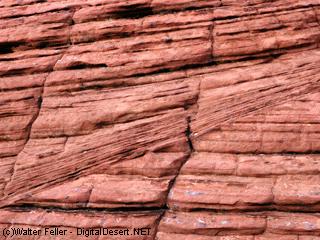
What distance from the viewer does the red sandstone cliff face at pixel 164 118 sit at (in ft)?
32.2

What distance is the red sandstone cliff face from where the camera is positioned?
32.2ft

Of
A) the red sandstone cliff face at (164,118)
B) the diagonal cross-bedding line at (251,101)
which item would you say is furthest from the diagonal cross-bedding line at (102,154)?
the diagonal cross-bedding line at (251,101)

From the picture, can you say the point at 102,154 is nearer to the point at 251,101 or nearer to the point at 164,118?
the point at 164,118

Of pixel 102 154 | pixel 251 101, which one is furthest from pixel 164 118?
pixel 251 101

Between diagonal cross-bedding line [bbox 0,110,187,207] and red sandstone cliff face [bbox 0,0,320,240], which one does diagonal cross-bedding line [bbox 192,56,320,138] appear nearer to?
red sandstone cliff face [bbox 0,0,320,240]

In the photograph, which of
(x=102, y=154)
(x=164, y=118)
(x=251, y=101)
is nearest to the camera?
(x=251, y=101)

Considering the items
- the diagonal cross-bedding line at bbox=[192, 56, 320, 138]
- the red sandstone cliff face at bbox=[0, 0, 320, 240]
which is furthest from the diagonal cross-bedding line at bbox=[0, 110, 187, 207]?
the diagonal cross-bedding line at bbox=[192, 56, 320, 138]

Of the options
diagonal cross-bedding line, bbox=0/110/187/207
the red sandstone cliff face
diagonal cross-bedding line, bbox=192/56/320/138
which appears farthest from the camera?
diagonal cross-bedding line, bbox=0/110/187/207

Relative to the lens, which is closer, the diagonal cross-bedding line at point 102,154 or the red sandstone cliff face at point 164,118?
the red sandstone cliff face at point 164,118

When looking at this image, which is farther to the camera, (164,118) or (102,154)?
(164,118)

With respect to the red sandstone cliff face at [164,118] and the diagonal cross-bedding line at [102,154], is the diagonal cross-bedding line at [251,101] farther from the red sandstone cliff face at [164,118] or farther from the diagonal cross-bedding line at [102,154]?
the diagonal cross-bedding line at [102,154]

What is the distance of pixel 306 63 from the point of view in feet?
37.1

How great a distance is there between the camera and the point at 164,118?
37.0ft

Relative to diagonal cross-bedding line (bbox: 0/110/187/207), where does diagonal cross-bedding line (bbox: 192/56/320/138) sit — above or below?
above
